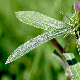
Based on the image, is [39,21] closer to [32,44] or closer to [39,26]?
[39,26]

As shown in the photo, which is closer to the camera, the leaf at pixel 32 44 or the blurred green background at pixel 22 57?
the leaf at pixel 32 44

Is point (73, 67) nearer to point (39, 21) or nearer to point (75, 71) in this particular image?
point (75, 71)

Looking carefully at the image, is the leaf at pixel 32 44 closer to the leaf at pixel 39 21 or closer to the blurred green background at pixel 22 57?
the leaf at pixel 39 21

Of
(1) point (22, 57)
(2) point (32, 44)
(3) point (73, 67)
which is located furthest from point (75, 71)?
(1) point (22, 57)

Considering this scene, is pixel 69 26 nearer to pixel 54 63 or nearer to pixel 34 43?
pixel 34 43

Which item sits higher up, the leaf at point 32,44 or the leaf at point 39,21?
the leaf at point 39,21

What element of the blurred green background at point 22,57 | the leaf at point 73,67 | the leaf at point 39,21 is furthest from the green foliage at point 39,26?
the blurred green background at point 22,57

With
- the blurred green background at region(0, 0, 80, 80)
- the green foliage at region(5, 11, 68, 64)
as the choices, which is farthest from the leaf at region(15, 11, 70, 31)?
the blurred green background at region(0, 0, 80, 80)

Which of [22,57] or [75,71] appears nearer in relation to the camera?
[75,71]

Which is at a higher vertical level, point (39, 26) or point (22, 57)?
point (39, 26)

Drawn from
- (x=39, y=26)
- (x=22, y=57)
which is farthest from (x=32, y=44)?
(x=22, y=57)
